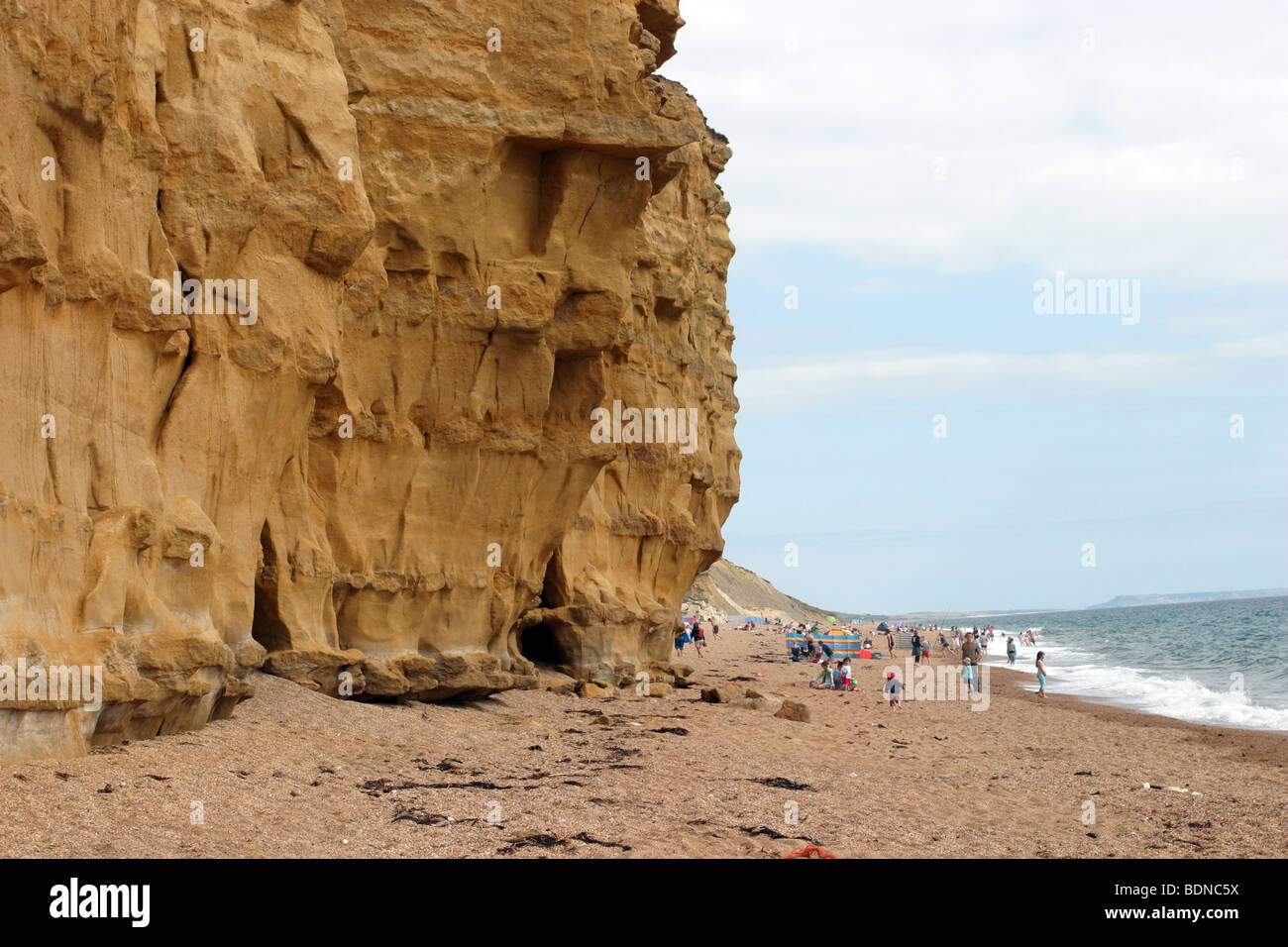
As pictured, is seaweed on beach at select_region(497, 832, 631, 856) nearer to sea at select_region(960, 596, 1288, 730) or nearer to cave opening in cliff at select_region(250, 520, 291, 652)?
cave opening in cliff at select_region(250, 520, 291, 652)

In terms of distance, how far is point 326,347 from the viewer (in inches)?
497

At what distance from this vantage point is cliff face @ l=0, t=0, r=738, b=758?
9.01m

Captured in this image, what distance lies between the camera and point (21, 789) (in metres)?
7.62

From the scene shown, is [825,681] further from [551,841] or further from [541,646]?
[551,841]

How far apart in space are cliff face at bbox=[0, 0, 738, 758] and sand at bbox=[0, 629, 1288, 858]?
0.85 m

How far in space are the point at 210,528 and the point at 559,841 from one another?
15.2 ft

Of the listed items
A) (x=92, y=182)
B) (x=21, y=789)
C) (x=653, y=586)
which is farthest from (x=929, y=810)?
(x=653, y=586)

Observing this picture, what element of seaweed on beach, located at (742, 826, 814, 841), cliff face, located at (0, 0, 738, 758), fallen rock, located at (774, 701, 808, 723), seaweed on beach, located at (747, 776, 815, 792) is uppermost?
cliff face, located at (0, 0, 738, 758)

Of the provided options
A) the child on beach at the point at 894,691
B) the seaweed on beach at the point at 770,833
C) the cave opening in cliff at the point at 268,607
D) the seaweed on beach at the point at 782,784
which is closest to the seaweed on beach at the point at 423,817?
the seaweed on beach at the point at 770,833

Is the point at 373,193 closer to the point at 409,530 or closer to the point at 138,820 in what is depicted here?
the point at 409,530

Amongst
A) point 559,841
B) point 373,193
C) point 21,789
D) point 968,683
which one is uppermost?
point 373,193

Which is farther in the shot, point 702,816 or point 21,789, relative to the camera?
point 702,816

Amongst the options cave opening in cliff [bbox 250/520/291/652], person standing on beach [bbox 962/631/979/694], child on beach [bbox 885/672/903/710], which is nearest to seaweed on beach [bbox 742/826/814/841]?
cave opening in cliff [bbox 250/520/291/652]
